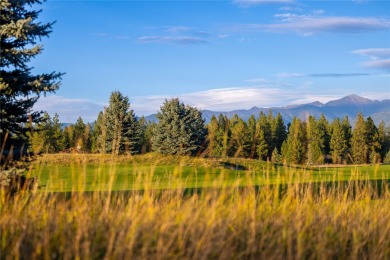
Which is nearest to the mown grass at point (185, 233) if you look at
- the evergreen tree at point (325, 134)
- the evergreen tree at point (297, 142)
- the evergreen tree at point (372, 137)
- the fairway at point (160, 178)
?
the fairway at point (160, 178)

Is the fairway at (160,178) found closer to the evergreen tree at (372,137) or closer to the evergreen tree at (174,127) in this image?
the evergreen tree at (174,127)

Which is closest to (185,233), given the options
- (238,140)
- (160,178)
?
(238,140)

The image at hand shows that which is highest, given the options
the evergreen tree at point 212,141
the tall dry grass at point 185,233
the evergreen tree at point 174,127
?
the evergreen tree at point 174,127

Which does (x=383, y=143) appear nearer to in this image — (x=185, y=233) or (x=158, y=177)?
(x=158, y=177)

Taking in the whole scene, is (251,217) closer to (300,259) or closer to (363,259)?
(300,259)

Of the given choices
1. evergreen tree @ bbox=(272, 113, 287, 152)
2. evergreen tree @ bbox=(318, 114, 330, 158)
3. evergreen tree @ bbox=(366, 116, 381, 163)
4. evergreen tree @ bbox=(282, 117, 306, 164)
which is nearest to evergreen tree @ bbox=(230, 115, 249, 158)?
evergreen tree @ bbox=(282, 117, 306, 164)

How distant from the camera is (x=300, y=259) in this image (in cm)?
428

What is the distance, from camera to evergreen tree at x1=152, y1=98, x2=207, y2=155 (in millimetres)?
38500

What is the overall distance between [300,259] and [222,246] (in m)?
0.74

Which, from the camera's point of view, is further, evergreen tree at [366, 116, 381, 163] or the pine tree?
evergreen tree at [366, 116, 381, 163]

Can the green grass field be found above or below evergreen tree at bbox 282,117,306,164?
below

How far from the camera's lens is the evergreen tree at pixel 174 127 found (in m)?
38.5

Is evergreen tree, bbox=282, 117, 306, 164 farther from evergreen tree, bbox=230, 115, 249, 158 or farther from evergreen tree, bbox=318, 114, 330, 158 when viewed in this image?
evergreen tree, bbox=318, 114, 330, 158

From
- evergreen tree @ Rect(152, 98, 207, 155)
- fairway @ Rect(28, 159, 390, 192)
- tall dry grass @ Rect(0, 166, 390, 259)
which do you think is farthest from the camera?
evergreen tree @ Rect(152, 98, 207, 155)
